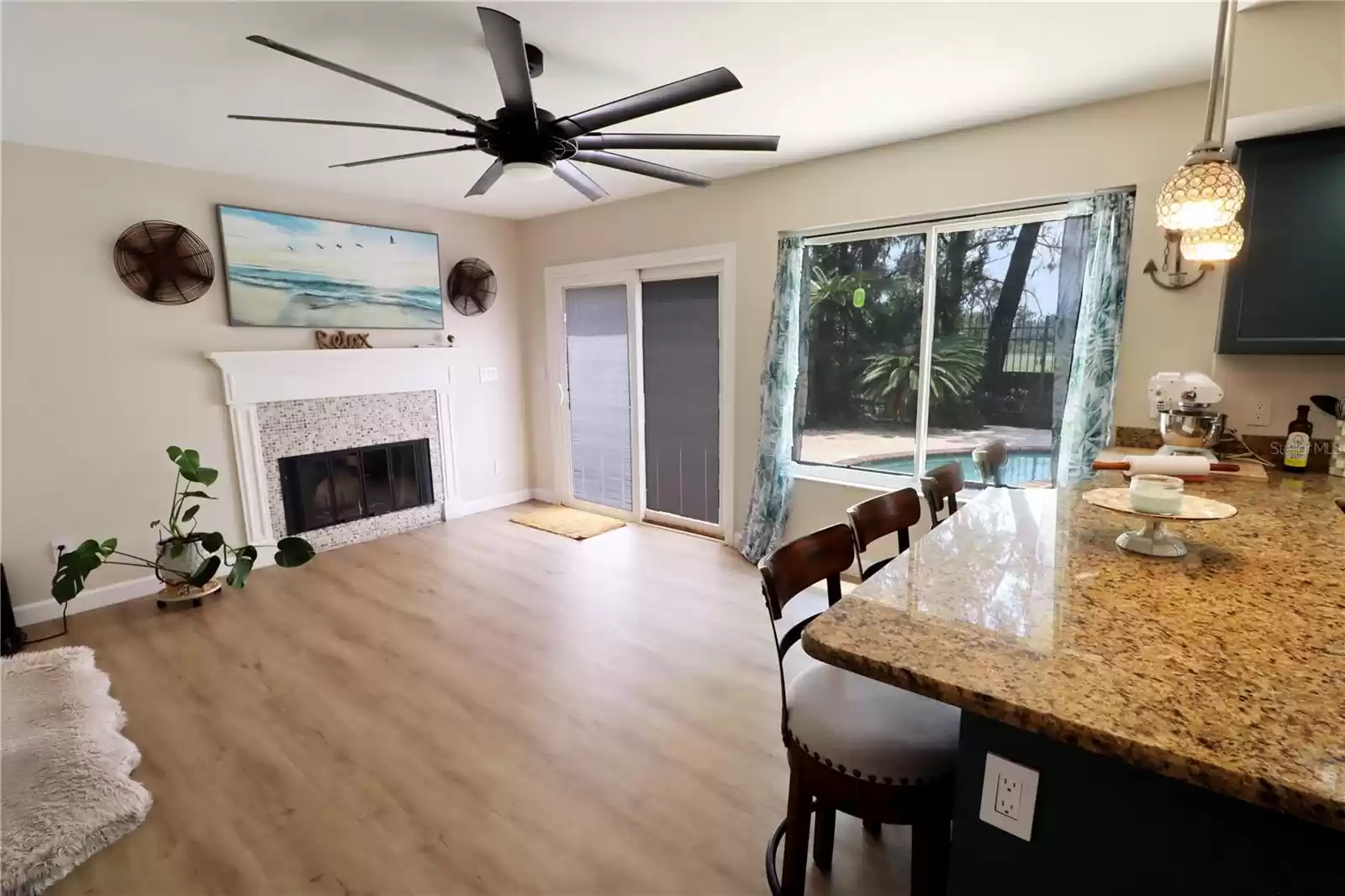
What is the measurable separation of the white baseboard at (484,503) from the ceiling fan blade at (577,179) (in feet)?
10.5

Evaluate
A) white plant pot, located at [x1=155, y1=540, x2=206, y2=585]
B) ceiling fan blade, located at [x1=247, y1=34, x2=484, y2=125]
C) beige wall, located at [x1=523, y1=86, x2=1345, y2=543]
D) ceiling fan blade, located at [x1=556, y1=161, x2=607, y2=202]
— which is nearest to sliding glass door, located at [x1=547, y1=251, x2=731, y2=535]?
beige wall, located at [x1=523, y1=86, x2=1345, y2=543]

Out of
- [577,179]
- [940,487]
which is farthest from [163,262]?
[940,487]

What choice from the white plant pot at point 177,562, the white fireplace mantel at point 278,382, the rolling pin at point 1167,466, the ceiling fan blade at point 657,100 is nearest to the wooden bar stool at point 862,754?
the rolling pin at point 1167,466

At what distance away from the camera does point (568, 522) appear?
202 inches

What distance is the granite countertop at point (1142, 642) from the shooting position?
76 centimetres

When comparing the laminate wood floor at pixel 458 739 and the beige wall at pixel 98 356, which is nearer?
the laminate wood floor at pixel 458 739

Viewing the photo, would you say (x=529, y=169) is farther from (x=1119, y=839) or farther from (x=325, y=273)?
(x=325, y=273)

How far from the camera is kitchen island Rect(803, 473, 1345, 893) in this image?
76 centimetres

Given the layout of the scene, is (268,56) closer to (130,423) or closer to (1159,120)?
(130,423)

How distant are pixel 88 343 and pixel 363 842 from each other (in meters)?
3.36

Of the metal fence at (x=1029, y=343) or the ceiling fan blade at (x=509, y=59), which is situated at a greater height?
the ceiling fan blade at (x=509, y=59)

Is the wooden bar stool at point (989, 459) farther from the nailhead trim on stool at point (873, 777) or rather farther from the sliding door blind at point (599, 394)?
the sliding door blind at point (599, 394)

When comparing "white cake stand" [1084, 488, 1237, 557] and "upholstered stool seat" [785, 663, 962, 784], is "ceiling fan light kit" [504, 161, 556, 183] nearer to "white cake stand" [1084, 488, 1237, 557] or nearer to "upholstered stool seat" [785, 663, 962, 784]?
"upholstered stool seat" [785, 663, 962, 784]

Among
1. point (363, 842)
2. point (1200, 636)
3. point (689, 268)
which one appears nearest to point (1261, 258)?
point (1200, 636)
